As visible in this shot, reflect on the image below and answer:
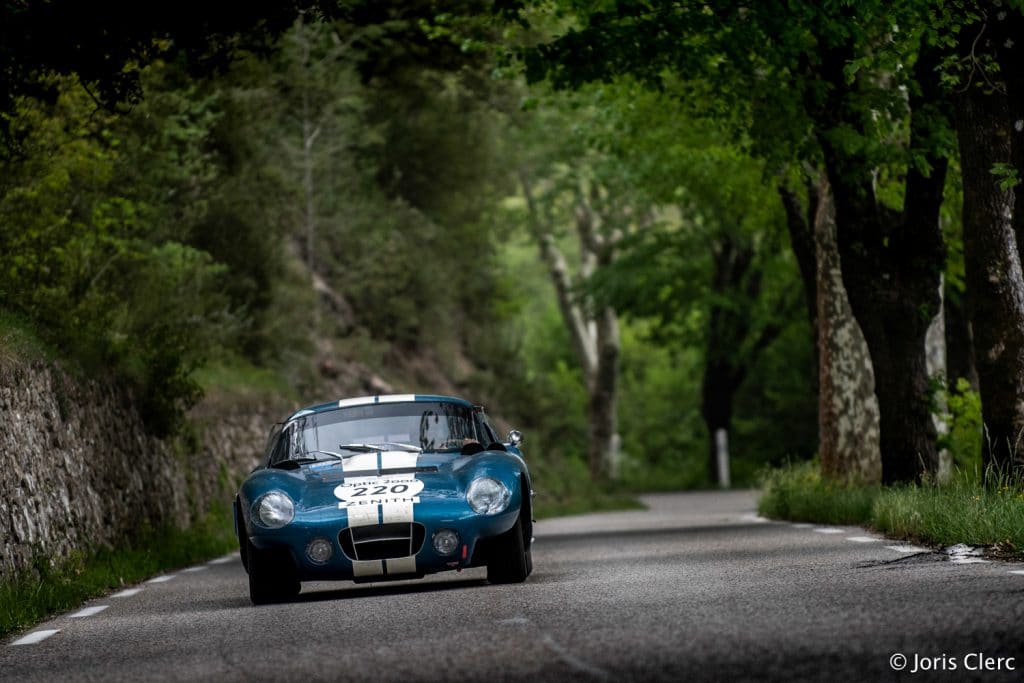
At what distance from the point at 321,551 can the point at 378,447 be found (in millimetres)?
1326

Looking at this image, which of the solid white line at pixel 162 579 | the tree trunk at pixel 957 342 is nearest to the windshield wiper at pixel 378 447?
the solid white line at pixel 162 579

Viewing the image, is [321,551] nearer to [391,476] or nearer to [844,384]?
[391,476]

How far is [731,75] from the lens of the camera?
69.8ft

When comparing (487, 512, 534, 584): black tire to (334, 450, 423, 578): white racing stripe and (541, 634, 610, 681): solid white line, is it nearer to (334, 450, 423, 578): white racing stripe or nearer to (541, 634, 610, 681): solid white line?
(334, 450, 423, 578): white racing stripe

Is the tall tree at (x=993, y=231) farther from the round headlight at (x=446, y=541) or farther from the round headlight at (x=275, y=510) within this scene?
the round headlight at (x=275, y=510)

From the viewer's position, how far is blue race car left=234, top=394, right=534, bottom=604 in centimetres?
1272

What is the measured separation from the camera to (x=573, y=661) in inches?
319

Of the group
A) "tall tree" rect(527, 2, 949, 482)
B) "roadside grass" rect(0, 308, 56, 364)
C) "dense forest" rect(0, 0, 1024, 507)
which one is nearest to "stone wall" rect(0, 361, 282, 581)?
"roadside grass" rect(0, 308, 56, 364)

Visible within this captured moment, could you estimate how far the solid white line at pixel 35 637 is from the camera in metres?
11.5

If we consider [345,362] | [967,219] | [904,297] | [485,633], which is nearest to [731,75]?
[904,297]

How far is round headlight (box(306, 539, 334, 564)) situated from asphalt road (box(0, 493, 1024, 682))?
0.33 metres

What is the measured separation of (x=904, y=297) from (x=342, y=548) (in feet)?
30.6

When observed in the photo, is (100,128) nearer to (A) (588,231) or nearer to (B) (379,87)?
(B) (379,87)

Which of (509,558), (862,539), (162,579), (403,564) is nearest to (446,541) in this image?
(403,564)
